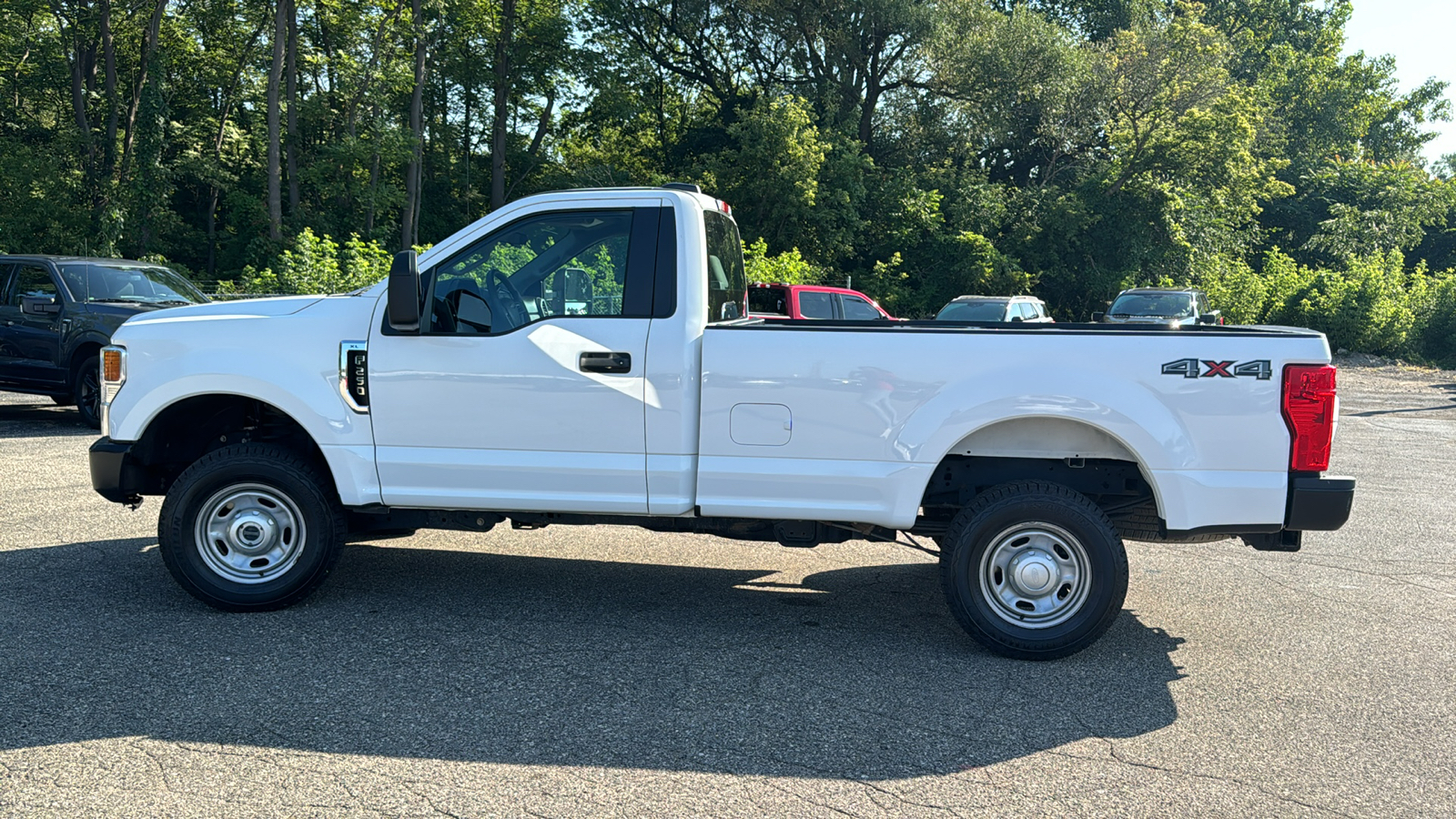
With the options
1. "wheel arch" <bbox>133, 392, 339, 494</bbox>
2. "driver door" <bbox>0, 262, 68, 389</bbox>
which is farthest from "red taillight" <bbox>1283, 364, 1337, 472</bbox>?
"driver door" <bbox>0, 262, 68, 389</bbox>

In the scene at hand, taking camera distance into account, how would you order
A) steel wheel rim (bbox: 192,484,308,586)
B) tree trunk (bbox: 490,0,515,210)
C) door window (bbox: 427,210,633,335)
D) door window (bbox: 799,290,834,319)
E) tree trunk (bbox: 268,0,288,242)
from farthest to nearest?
1. tree trunk (bbox: 490,0,515,210)
2. tree trunk (bbox: 268,0,288,242)
3. door window (bbox: 799,290,834,319)
4. steel wheel rim (bbox: 192,484,308,586)
5. door window (bbox: 427,210,633,335)

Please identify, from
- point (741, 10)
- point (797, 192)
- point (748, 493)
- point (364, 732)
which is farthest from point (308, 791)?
point (741, 10)

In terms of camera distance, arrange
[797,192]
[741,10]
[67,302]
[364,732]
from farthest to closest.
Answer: [741,10] → [797,192] → [67,302] → [364,732]

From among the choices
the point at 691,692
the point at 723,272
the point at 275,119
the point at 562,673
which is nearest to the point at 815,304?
the point at 723,272

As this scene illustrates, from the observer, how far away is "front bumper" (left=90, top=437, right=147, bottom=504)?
587 centimetres

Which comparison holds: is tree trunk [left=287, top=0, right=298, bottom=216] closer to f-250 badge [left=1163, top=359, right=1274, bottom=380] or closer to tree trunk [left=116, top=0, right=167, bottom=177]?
tree trunk [left=116, top=0, right=167, bottom=177]

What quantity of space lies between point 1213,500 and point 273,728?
13.7 feet

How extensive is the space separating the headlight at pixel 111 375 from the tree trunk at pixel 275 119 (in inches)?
1177

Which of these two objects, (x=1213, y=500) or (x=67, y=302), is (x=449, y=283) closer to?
(x=1213, y=500)

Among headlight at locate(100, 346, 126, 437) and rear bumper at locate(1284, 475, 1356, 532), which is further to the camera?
headlight at locate(100, 346, 126, 437)

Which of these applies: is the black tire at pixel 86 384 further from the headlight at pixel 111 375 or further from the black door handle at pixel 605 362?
the black door handle at pixel 605 362

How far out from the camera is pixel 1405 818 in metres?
3.74

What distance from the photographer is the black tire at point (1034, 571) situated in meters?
5.25

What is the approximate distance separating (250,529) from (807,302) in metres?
12.9
